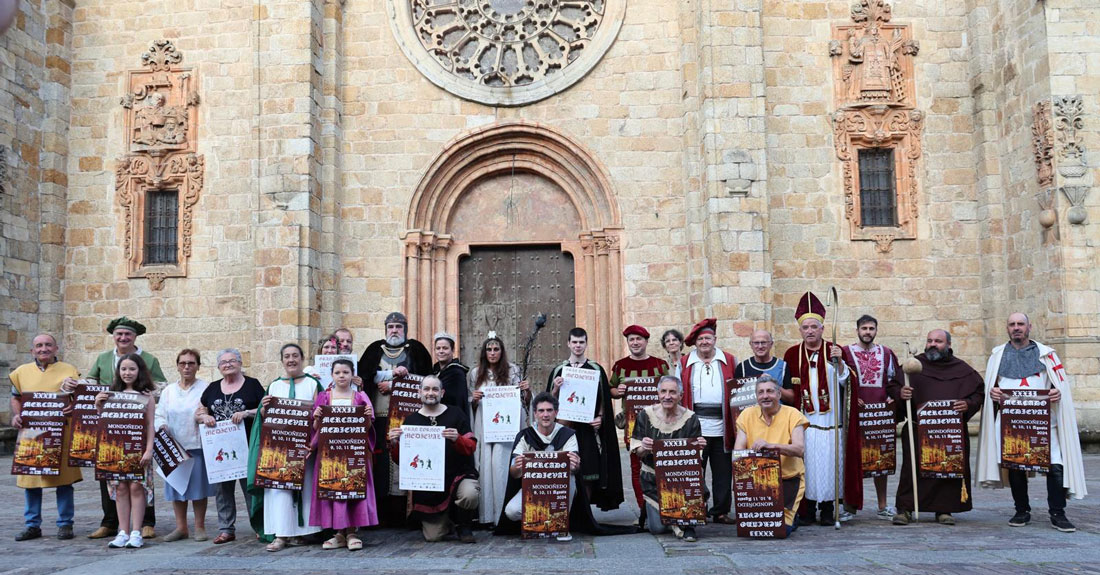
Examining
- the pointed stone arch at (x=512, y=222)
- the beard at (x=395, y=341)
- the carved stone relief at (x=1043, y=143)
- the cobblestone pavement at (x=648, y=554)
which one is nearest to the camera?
the cobblestone pavement at (x=648, y=554)

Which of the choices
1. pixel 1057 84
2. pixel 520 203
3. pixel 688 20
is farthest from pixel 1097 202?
pixel 520 203

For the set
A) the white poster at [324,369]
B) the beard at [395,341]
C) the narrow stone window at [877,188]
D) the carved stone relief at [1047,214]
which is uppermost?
the narrow stone window at [877,188]

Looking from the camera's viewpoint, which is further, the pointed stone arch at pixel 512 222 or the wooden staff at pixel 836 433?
the pointed stone arch at pixel 512 222

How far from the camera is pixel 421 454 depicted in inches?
301

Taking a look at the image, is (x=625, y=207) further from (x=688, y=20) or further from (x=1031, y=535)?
(x=1031, y=535)

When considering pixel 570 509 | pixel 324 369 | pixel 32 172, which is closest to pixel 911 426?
pixel 570 509

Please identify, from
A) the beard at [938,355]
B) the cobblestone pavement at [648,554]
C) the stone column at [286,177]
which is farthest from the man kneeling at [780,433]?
the stone column at [286,177]

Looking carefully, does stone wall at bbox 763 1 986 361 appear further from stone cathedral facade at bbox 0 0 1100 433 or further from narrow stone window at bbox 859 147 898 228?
narrow stone window at bbox 859 147 898 228

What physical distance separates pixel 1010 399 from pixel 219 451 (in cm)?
675

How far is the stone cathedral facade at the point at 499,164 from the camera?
14.4 m

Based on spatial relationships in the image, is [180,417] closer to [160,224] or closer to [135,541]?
[135,541]

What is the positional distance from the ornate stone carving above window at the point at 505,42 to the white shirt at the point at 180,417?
8.46 meters

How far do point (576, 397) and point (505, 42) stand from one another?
8898 millimetres

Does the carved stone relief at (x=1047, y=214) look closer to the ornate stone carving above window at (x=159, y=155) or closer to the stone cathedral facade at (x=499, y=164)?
the stone cathedral facade at (x=499, y=164)
